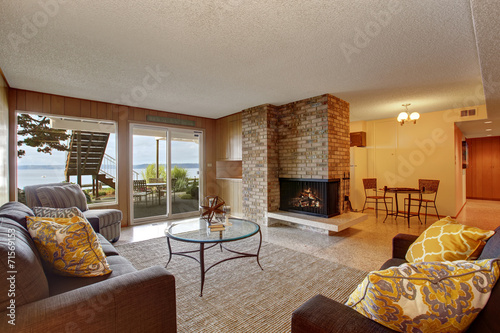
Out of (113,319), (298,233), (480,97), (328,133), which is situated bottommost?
(298,233)

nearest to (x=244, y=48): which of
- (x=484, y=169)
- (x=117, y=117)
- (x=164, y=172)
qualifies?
(x=117, y=117)

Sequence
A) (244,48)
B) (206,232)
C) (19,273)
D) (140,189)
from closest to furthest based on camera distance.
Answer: (19,273) → (244,48) → (206,232) → (140,189)

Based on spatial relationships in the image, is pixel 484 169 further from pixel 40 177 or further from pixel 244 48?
pixel 40 177

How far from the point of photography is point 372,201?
6.57m

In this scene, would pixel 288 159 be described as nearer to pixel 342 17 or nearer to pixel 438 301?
pixel 342 17

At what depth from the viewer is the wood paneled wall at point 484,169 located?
27.6ft

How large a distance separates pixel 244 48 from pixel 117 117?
11.7ft

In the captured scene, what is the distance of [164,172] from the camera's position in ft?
18.6

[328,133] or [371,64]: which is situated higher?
[371,64]

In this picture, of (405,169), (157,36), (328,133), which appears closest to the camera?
(157,36)

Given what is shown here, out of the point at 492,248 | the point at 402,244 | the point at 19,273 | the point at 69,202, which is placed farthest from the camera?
the point at 69,202

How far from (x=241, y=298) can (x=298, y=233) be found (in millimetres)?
2384

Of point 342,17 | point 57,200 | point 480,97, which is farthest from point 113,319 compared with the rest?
point 480,97

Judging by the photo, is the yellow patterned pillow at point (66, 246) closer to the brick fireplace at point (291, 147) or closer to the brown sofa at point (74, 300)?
the brown sofa at point (74, 300)
